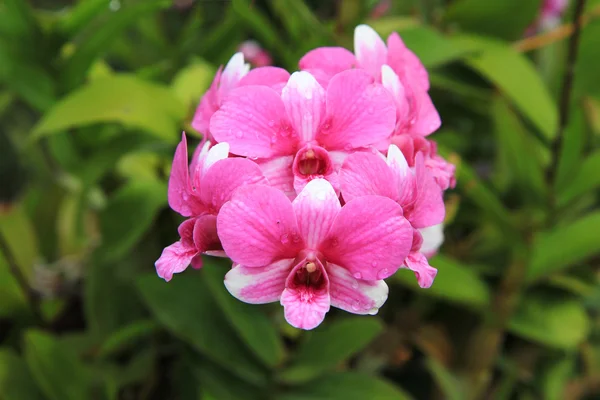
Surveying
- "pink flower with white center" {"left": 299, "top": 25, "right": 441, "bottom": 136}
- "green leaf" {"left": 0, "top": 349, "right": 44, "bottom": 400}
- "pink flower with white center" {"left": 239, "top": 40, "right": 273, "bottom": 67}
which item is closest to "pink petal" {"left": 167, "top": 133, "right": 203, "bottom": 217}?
"pink flower with white center" {"left": 299, "top": 25, "right": 441, "bottom": 136}

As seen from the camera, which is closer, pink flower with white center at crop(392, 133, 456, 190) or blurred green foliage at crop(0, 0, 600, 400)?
pink flower with white center at crop(392, 133, 456, 190)

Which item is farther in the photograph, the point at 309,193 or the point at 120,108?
the point at 120,108

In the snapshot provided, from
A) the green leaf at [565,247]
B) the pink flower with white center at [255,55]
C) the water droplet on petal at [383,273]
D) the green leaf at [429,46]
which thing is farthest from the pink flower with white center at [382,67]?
the pink flower with white center at [255,55]

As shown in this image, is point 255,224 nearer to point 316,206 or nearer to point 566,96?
point 316,206

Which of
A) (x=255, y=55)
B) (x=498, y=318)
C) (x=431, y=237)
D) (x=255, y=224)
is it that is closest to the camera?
(x=255, y=224)

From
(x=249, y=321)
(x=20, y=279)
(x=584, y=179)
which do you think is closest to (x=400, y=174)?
(x=249, y=321)

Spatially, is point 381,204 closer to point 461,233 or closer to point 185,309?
point 185,309

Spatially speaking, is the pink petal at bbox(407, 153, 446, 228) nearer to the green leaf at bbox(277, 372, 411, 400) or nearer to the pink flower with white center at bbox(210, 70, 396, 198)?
the pink flower with white center at bbox(210, 70, 396, 198)
